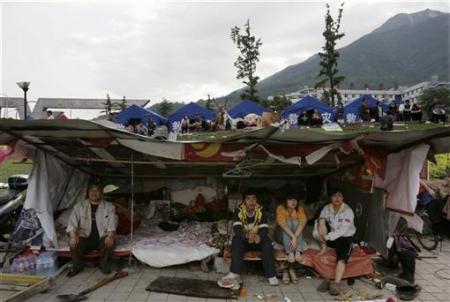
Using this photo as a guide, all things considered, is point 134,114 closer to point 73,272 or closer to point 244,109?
point 244,109

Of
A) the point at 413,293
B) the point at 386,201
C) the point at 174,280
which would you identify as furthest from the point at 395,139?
the point at 174,280

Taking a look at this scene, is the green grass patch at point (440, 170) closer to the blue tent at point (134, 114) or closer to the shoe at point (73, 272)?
the shoe at point (73, 272)

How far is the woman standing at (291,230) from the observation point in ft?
17.7

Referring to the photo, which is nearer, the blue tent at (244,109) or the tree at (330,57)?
the blue tent at (244,109)

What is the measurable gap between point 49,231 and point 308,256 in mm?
3672

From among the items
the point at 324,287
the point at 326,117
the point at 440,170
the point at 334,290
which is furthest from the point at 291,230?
the point at 326,117

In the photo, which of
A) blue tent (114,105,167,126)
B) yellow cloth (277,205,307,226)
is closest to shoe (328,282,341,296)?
yellow cloth (277,205,307,226)

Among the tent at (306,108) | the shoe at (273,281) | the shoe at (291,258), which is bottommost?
the shoe at (273,281)

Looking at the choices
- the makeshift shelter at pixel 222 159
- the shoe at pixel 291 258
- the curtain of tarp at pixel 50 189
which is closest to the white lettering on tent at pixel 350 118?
the makeshift shelter at pixel 222 159

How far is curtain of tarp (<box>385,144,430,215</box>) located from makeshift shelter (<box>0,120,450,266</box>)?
13mm

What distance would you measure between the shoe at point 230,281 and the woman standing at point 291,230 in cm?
64

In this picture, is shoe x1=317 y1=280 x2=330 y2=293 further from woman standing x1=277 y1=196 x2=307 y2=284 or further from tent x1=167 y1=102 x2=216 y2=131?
tent x1=167 y1=102 x2=216 y2=131

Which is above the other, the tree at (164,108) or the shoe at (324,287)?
the tree at (164,108)

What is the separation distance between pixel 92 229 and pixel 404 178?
439 cm
